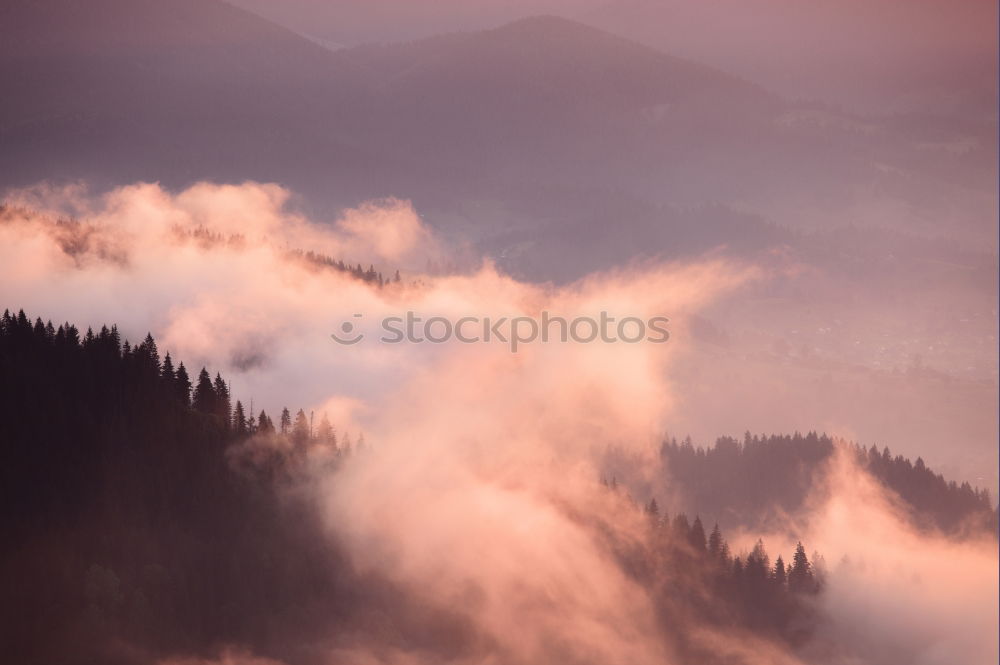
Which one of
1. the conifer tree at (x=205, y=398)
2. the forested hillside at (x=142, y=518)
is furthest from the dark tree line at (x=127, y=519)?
the conifer tree at (x=205, y=398)

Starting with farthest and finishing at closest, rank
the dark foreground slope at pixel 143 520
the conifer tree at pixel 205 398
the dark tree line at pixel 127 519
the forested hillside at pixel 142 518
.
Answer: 1. the conifer tree at pixel 205 398
2. the forested hillside at pixel 142 518
3. the dark foreground slope at pixel 143 520
4. the dark tree line at pixel 127 519

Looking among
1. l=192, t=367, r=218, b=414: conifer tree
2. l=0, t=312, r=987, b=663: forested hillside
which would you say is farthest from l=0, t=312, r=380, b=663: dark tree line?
l=192, t=367, r=218, b=414: conifer tree

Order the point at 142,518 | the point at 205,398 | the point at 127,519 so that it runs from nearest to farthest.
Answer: the point at 127,519
the point at 142,518
the point at 205,398

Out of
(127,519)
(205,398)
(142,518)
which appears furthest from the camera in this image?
(205,398)

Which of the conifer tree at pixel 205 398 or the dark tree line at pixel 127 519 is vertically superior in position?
the conifer tree at pixel 205 398

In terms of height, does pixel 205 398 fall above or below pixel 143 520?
above

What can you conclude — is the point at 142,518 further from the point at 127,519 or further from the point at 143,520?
the point at 127,519

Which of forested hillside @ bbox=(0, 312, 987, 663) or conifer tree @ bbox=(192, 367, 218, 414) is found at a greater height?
conifer tree @ bbox=(192, 367, 218, 414)

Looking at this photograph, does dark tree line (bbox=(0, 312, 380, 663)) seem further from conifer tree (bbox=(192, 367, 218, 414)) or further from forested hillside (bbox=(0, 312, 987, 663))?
conifer tree (bbox=(192, 367, 218, 414))

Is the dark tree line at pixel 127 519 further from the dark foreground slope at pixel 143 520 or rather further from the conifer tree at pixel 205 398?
the conifer tree at pixel 205 398

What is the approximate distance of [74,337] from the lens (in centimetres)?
15912

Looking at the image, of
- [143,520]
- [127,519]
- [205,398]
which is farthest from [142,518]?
[205,398]

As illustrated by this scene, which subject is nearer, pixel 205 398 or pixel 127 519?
pixel 127 519

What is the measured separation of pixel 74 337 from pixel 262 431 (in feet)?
93.5
